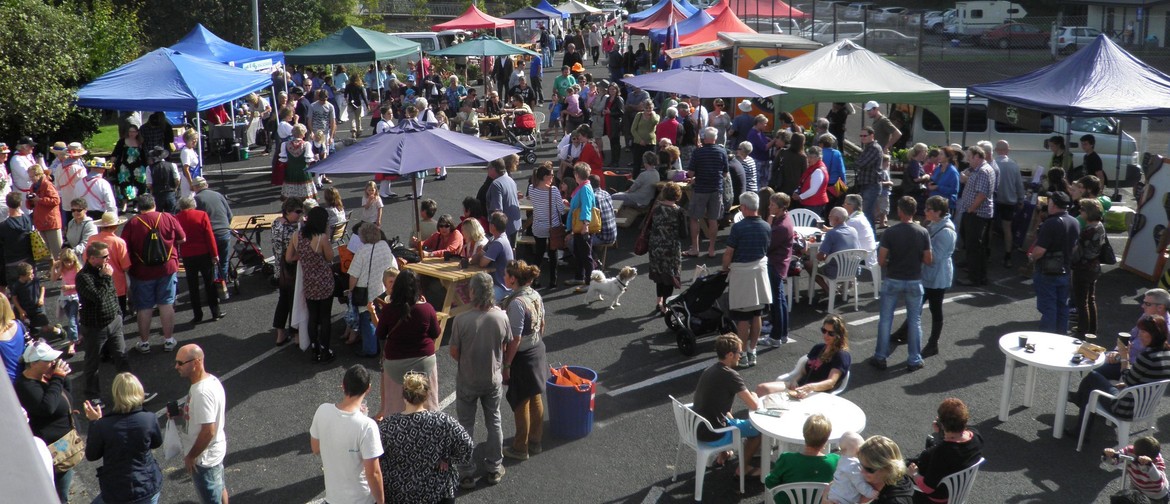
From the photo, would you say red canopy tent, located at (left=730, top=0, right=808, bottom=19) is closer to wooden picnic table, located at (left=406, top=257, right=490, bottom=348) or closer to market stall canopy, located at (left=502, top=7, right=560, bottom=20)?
market stall canopy, located at (left=502, top=7, right=560, bottom=20)

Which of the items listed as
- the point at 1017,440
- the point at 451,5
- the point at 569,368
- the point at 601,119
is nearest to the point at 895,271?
the point at 1017,440

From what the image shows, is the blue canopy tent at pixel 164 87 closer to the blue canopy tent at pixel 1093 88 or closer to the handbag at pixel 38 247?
the handbag at pixel 38 247

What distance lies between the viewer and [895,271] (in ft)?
27.8

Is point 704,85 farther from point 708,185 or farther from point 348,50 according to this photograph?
point 348,50

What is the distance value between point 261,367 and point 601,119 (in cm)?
1070

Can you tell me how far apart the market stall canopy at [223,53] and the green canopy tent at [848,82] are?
9751 mm

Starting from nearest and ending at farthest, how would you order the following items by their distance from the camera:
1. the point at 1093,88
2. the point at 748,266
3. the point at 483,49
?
the point at 748,266 < the point at 1093,88 < the point at 483,49

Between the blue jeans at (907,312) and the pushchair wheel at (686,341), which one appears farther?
the pushchair wheel at (686,341)

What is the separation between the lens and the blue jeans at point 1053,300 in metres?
9.10

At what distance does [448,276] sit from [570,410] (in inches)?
92.6

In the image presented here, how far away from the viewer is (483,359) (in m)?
6.53

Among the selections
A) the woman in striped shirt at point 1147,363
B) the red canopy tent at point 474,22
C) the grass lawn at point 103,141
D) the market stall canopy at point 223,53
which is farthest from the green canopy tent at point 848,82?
the grass lawn at point 103,141

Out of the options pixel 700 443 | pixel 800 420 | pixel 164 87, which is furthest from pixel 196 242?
pixel 800 420

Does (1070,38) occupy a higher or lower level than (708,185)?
higher
